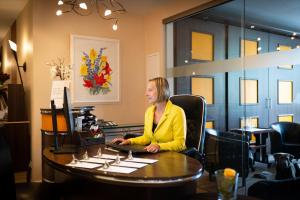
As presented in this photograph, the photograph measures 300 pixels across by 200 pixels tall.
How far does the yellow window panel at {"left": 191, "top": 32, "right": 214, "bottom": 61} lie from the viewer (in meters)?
4.15

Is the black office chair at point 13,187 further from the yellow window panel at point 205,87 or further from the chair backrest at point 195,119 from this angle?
the yellow window panel at point 205,87

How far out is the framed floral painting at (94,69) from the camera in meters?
4.40

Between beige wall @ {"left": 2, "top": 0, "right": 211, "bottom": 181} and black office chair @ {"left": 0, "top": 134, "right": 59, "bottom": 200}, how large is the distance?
7.00 ft

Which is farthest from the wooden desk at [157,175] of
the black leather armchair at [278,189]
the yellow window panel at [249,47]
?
the yellow window panel at [249,47]

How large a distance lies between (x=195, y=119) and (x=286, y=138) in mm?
1182

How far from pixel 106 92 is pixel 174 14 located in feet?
5.23

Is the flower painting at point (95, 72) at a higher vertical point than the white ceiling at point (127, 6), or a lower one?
lower

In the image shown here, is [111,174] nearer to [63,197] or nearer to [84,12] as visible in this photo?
[63,197]

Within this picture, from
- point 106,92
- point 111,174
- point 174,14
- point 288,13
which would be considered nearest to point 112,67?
point 106,92

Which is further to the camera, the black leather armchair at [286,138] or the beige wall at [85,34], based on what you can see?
the beige wall at [85,34]

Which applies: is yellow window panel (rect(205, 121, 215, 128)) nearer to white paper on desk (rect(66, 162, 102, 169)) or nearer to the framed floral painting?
the framed floral painting

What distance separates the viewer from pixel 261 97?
3504 mm

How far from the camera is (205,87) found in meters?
4.17

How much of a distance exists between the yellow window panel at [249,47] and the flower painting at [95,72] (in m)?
2.11
